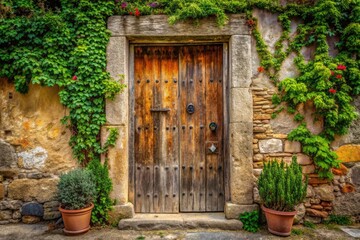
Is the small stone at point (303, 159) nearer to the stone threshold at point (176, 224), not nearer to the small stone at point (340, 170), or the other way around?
the small stone at point (340, 170)

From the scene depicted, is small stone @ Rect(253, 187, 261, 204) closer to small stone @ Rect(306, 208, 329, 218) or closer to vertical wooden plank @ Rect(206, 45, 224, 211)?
vertical wooden plank @ Rect(206, 45, 224, 211)

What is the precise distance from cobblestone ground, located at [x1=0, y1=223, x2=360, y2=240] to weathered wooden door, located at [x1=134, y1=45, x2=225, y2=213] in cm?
50

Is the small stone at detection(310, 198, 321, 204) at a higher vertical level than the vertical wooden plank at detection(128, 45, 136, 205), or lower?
lower

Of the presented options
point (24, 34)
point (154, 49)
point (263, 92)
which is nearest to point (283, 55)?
point (263, 92)

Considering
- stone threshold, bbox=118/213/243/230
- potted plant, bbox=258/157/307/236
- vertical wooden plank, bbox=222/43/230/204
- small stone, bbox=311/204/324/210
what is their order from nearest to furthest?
potted plant, bbox=258/157/307/236 → stone threshold, bbox=118/213/243/230 → small stone, bbox=311/204/324/210 → vertical wooden plank, bbox=222/43/230/204

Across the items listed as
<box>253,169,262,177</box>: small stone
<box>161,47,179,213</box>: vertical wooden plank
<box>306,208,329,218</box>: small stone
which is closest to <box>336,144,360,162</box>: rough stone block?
<box>306,208,329,218</box>: small stone

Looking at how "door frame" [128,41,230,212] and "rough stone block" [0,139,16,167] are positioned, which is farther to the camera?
"door frame" [128,41,230,212]

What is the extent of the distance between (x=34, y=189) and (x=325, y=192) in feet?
12.6

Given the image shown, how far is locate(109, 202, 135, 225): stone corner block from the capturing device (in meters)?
3.22

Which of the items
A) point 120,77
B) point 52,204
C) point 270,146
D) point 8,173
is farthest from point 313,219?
point 8,173

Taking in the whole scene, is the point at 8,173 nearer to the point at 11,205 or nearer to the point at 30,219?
the point at 11,205

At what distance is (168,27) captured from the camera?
330 cm

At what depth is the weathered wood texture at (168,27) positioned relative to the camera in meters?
3.30

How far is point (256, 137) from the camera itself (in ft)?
10.9
